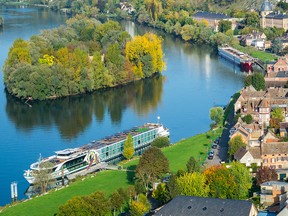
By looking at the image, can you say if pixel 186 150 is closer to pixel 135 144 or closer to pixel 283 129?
pixel 135 144

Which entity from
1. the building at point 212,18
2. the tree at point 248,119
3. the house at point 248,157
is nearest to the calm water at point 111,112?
the tree at point 248,119

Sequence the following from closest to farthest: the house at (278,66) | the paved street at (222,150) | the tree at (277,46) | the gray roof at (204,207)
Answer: the gray roof at (204,207)
the paved street at (222,150)
the house at (278,66)
the tree at (277,46)

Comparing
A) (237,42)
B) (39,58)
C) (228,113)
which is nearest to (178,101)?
(228,113)

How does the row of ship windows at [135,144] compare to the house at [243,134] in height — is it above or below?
below

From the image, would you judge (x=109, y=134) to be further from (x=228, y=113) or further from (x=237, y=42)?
(x=237, y=42)

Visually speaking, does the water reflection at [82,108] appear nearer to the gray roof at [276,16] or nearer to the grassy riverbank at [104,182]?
the grassy riverbank at [104,182]

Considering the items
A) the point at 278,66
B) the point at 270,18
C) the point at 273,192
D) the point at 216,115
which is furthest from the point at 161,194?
the point at 270,18

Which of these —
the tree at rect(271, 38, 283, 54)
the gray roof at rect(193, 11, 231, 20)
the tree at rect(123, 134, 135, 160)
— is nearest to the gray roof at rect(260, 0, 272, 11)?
the gray roof at rect(193, 11, 231, 20)

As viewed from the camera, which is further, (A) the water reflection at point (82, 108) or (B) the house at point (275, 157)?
(A) the water reflection at point (82, 108)
